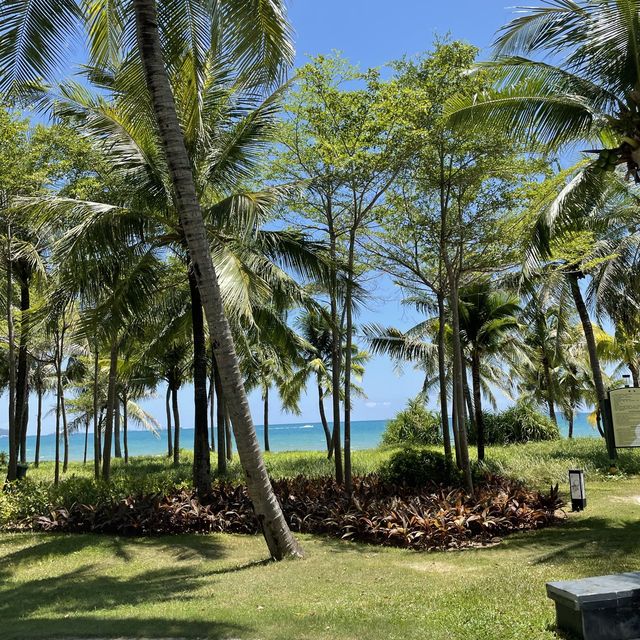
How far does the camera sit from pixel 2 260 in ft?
49.9

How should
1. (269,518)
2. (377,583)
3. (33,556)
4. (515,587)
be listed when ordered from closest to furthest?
(515,587), (377,583), (269,518), (33,556)

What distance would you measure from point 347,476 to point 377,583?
17.6ft

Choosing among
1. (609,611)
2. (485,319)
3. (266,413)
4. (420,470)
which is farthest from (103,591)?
(266,413)

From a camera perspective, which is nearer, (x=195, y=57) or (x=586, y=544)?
(x=586, y=544)

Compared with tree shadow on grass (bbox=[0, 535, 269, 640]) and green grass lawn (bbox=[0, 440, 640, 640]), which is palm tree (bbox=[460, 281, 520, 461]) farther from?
tree shadow on grass (bbox=[0, 535, 269, 640])

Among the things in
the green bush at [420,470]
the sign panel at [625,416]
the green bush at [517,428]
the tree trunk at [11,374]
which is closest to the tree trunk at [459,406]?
the green bush at [420,470]

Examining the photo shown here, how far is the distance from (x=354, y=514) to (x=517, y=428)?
1777 centimetres

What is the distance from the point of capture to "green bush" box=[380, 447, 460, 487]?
529 inches

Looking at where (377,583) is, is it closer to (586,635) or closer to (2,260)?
(586,635)

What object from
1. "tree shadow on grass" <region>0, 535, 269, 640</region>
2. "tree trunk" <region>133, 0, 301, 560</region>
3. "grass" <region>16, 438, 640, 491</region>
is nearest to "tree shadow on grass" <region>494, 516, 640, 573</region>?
"tree shadow on grass" <region>0, 535, 269, 640</region>

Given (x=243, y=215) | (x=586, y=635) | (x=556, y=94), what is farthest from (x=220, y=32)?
(x=586, y=635)

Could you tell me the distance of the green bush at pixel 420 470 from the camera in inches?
529

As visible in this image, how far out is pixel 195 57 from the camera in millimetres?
10156

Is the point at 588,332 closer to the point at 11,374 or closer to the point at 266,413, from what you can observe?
the point at 11,374
